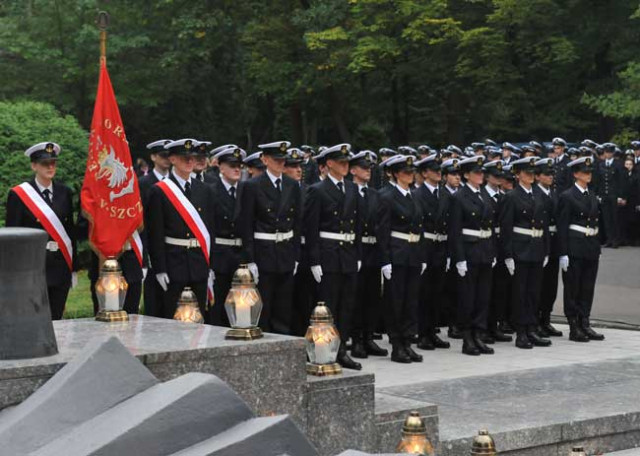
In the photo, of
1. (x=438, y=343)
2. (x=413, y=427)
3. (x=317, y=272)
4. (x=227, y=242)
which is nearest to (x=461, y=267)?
(x=438, y=343)

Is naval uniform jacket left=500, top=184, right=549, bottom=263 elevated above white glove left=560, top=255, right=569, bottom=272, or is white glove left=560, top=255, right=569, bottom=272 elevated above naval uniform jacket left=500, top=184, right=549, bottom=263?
naval uniform jacket left=500, top=184, right=549, bottom=263

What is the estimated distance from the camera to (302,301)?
39.0ft

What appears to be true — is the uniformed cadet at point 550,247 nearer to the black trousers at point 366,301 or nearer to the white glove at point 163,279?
the black trousers at point 366,301

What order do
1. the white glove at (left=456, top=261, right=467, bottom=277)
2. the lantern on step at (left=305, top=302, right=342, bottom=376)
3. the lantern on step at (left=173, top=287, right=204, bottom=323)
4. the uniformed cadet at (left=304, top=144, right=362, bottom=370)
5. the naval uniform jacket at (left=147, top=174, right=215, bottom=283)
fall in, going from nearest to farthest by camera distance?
1. the lantern on step at (left=305, top=302, right=342, bottom=376)
2. the lantern on step at (left=173, top=287, right=204, bottom=323)
3. the naval uniform jacket at (left=147, top=174, right=215, bottom=283)
4. the uniformed cadet at (left=304, top=144, right=362, bottom=370)
5. the white glove at (left=456, top=261, right=467, bottom=277)

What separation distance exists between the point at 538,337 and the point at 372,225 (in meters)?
2.39

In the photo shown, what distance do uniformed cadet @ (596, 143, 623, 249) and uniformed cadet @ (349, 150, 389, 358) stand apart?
1198 cm

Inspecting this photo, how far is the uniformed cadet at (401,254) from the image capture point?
39.7ft

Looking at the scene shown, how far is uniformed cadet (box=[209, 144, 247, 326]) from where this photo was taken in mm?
11289

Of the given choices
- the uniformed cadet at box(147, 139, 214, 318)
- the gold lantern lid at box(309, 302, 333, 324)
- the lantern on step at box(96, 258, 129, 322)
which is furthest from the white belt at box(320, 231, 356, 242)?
the gold lantern lid at box(309, 302, 333, 324)

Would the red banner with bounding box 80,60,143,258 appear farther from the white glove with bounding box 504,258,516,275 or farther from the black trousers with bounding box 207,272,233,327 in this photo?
the white glove with bounding box 504,258,516,275

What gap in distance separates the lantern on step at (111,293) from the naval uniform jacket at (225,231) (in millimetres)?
3617

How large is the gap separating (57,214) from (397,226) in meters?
3.35

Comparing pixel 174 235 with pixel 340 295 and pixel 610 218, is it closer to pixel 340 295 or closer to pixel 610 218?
pixel 340 295

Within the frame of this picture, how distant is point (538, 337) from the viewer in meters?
13.4
